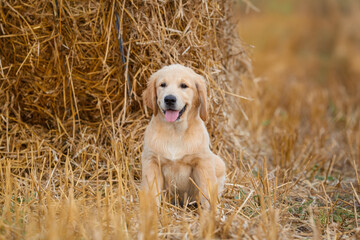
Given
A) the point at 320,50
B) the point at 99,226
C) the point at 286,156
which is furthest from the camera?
the point at 320,50

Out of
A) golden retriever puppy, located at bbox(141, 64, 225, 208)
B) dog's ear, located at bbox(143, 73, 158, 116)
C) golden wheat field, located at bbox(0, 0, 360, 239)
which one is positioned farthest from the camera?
golden wheat field, located at bbox(0, 0, 360, 239)

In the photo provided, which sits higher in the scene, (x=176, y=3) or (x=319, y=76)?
(x=176, y=3)

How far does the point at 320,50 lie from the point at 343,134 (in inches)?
202

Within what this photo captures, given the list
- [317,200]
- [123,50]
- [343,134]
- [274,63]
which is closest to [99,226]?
[123,50]

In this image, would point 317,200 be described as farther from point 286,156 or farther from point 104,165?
point 104,165

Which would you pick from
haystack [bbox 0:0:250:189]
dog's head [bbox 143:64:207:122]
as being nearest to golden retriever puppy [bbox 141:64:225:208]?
dog's head [bbox 143:64:207:122]

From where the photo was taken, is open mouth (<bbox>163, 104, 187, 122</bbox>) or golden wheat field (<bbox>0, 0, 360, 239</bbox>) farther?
golden wheat field (<bbox>0, 0, 360, 239</bbox>)

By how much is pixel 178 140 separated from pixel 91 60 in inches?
52.3

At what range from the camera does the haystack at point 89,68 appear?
378 centimetres

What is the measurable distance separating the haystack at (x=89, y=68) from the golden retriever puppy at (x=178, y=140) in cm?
66

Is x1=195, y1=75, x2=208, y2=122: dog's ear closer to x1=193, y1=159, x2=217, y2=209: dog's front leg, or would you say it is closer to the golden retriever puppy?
the golden retriever puppy

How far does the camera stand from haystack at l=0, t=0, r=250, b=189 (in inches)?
149

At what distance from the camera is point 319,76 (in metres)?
9.10

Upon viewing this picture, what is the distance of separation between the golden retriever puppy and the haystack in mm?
661
